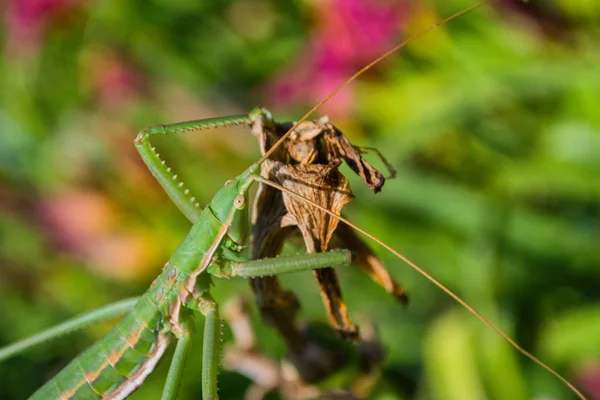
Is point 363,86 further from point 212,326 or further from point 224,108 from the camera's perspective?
point 212,326

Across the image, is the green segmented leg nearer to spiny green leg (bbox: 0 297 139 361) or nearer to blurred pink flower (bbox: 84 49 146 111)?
spiny green leg (bbox: 0 297 139 361)

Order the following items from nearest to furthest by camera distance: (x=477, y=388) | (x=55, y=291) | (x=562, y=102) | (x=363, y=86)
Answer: (x=477, y=388) → (x=562, y=102) → (x=363, y=86) → (x=55, y=291)

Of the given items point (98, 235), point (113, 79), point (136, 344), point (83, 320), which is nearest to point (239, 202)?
point (136, 344)

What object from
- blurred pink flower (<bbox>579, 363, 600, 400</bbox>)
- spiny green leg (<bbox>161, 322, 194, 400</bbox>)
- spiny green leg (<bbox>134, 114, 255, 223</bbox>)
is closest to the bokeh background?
blurred pink flower (<bbox>579, 363, 600, 400</bbox>)

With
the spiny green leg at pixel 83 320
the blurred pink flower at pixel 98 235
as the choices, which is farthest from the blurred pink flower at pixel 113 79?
the spiny green leg at pixel 83 320

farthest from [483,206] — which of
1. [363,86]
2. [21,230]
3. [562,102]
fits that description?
[21,230]

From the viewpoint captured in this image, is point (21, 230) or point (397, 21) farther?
point (21, 230)

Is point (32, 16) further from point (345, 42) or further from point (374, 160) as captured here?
point (374, 160)
